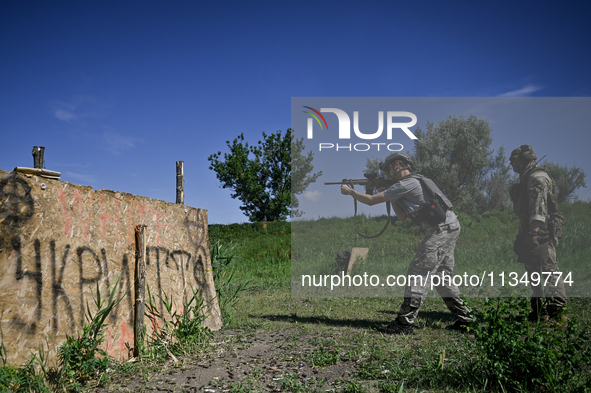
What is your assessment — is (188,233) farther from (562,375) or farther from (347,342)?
(562,375)

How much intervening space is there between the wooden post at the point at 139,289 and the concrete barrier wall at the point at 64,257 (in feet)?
0.16

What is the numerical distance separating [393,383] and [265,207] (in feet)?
93.4

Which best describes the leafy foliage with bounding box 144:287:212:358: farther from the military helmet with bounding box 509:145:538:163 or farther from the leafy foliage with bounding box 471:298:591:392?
the military helmet with bounding box 509:145:538:163

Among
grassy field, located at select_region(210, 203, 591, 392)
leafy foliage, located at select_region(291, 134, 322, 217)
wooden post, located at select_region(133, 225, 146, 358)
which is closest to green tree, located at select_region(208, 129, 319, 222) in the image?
leafy foliage, located at select_region(291, 134, 322, 217)

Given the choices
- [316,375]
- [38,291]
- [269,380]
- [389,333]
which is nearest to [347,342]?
[389,333]

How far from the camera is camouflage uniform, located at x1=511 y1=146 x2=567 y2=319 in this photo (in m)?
5.36

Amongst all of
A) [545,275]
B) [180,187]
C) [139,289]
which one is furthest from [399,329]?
[180,187]

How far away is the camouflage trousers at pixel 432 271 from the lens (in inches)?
192

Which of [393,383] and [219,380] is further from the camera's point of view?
[219,380]

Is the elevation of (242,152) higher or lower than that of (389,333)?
higher

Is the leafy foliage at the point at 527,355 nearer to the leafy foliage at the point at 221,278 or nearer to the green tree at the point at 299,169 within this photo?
the leafy foliage at the point at 221,278

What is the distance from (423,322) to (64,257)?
4513mm

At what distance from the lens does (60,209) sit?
11.2 feet

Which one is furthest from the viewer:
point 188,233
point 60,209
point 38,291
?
point 188,233
